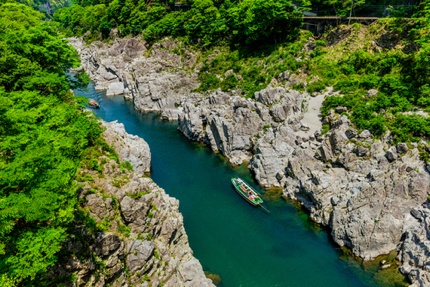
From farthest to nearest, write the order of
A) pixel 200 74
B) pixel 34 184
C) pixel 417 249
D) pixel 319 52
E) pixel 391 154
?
pixel 200 74 < pixel 319 52 < pixel 391 154 < pixel 417 249 < pixel 34 184

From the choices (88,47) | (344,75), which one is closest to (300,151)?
(344,75)

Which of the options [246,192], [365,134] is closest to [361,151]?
[365,134]

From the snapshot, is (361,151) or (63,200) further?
(361,151)

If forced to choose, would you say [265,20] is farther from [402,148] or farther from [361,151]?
[402,148]

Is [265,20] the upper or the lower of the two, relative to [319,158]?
upper

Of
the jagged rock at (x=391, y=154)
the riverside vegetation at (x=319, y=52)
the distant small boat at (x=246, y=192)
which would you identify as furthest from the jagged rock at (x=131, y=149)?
the jagged rock at (x=391, y=154)

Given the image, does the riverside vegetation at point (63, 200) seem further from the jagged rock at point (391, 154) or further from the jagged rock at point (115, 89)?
the jagged rock at point (115, 89)

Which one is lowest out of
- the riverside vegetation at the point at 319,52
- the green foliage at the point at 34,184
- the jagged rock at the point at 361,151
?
the jagged rock at the point at 361,151

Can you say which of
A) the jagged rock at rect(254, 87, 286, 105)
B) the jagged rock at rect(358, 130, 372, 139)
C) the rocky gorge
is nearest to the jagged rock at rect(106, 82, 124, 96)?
the rocky gorge
